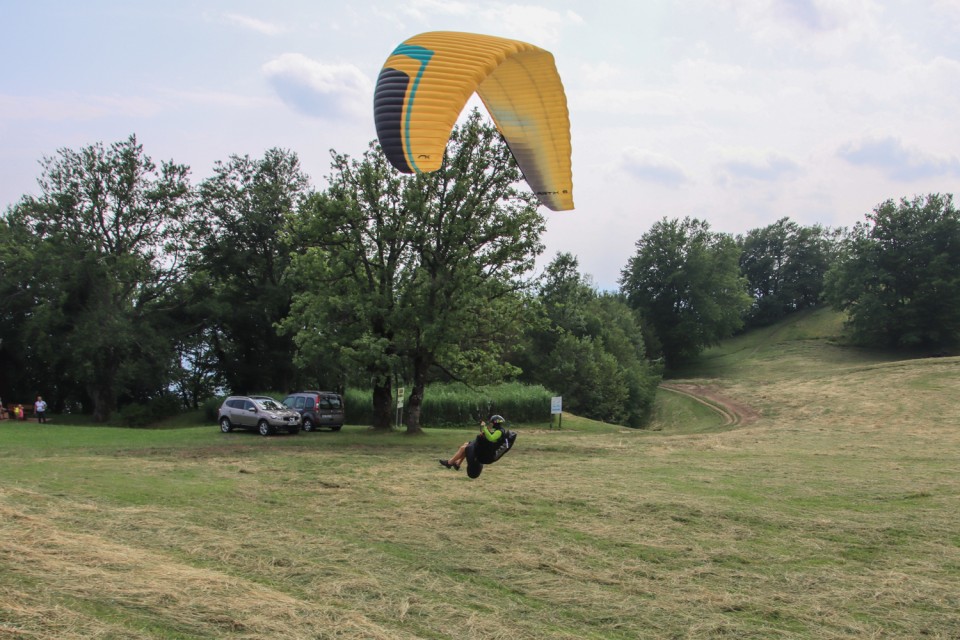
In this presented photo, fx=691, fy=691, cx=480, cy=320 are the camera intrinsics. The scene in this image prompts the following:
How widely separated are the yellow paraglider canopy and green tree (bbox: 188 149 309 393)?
1357 inches

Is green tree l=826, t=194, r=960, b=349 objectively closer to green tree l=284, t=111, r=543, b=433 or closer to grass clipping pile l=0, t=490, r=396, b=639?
green tree l=284, t=111, r=543, b=433

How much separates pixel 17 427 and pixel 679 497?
28801 mm

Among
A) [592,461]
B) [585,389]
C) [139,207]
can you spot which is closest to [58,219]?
[139,207]

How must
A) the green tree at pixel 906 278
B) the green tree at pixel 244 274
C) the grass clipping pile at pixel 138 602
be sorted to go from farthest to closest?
the green tree at pixel 906 278
the green tree at pixel 244 274
the grass clipping pile at pixel 138 602

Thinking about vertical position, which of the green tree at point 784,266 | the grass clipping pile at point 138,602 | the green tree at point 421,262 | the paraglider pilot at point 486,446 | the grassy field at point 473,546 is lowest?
the grassy field at point 473,546

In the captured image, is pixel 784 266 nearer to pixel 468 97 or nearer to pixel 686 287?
pixel 686 287

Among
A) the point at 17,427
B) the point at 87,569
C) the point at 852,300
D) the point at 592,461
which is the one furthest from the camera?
the point at 852,300

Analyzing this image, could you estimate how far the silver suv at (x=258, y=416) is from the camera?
27625 millimetres

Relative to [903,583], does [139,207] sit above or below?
above

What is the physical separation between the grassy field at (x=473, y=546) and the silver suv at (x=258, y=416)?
22.7 ft

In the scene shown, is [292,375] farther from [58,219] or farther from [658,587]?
[658,587]

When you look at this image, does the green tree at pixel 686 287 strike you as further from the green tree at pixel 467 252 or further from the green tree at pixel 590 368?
the green tree at pixel 467 252

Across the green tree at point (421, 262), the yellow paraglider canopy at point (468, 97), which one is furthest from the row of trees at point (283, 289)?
the yellow paraglider canopy at point (468, 97)

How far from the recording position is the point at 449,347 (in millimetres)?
25766
